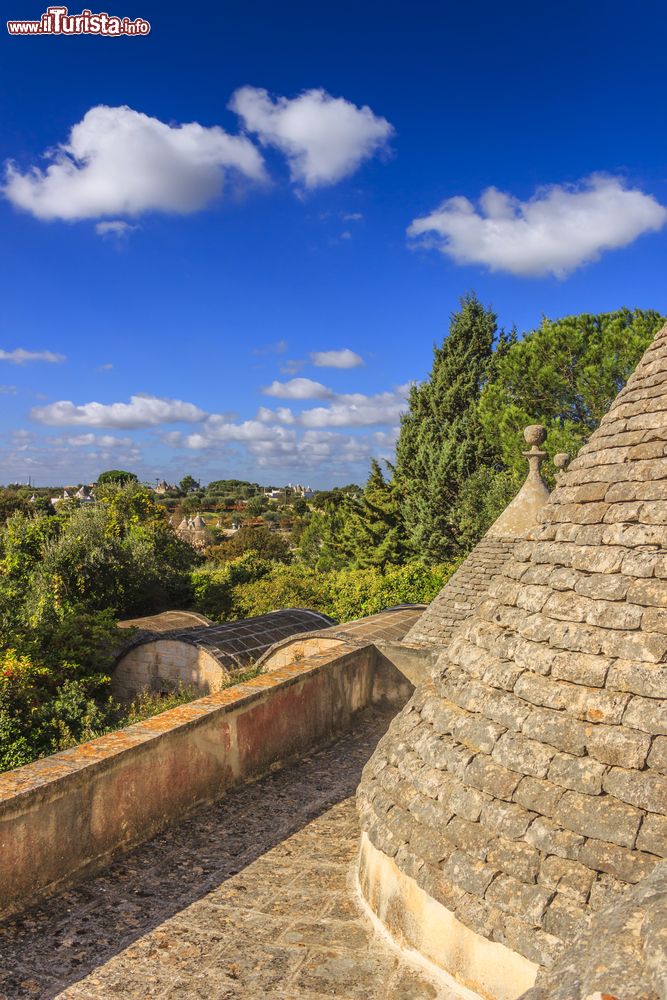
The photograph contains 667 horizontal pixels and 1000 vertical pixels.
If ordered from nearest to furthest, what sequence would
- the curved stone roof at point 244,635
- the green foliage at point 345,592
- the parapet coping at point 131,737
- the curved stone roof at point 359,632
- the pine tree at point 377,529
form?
the parapet coping at point 131,737, the curved stone roof at point 359,632, the curved stone roof at point 244,635, the green foliage at point 345,592, the pine tree at point 377,529

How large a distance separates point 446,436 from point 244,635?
1722cm

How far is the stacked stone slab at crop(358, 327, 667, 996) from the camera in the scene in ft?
9.93

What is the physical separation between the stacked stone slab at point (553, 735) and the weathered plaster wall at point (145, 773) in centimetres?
206

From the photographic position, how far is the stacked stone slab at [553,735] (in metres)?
3.03

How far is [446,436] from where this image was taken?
30.1m

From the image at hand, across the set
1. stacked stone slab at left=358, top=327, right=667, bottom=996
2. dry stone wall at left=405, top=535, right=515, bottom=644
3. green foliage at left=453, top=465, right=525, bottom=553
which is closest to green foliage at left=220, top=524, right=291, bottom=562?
green foliage at left=453, top=465, right=525, bottom=553

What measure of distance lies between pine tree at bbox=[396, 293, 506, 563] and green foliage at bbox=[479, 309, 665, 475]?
2.49 meters

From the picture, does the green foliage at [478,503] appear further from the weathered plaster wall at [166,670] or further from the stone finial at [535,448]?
the stone finial at [535,448]

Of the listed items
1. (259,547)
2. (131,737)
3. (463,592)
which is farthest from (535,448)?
(259,547)

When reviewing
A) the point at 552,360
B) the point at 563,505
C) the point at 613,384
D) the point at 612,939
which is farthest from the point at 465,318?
the point at 612,939

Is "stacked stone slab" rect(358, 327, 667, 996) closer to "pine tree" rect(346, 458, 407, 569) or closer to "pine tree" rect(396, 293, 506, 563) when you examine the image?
"pine tree" rect(396, 293, 506, 563)

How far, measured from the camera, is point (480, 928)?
321 centimetres

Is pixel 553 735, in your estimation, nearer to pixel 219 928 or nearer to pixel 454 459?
pixel 219 928

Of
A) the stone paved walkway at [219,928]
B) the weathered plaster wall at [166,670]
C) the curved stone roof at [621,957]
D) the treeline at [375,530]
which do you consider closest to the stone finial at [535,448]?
the stone paved walkway at [219,928]
